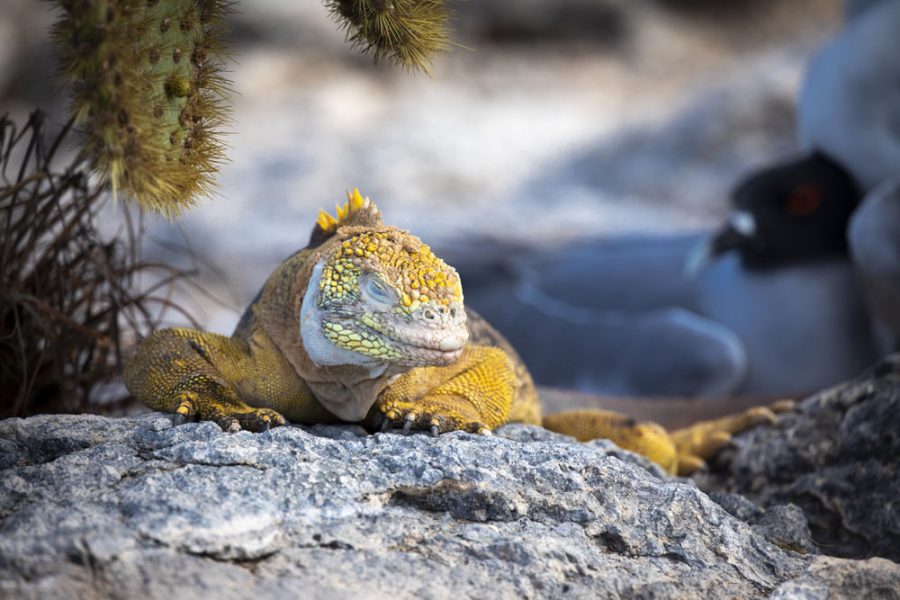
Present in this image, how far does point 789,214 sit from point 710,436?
130 inches

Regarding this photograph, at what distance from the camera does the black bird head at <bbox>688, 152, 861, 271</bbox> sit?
23.2ft

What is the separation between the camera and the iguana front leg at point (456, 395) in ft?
9.69

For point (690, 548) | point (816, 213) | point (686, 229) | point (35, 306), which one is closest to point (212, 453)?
point (690, 548)

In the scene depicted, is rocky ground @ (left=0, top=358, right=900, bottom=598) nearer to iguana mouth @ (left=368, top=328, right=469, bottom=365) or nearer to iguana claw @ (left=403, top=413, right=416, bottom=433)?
iguana claw @ (left=403, top=413, right=416, bottom=433)

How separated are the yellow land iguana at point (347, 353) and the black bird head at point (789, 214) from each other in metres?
4.00

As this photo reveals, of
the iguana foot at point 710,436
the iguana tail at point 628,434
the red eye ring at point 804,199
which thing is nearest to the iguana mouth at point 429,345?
the iguana tail at point 628,434

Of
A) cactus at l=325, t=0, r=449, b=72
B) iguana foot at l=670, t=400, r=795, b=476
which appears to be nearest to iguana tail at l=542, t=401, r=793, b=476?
iguana foot at l=670, t=400, r=795, b=476

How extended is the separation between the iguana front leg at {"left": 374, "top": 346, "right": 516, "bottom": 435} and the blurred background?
5663 mm

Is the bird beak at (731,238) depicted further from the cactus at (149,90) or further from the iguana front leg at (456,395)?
the cactus at (149,90)

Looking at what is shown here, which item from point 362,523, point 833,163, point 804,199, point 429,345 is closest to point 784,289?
point 804,199

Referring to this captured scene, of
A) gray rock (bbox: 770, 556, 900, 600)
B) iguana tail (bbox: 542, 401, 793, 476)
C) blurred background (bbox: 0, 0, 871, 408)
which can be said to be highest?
blurred background (bbox: 0, 0, 871, 408)

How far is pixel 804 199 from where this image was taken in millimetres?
7086

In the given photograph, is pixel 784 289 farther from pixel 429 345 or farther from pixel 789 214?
pixel 429 345

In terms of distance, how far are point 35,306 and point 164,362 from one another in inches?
36.8
